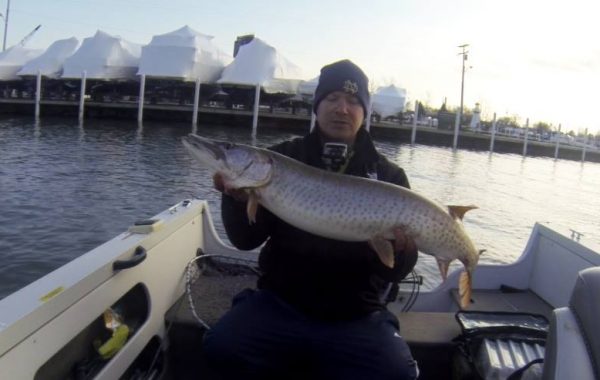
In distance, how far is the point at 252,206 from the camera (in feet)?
9.89

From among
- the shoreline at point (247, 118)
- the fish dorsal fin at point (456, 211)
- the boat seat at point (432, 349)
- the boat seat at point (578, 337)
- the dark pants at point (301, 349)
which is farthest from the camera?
the shoreline at point (247, 118)

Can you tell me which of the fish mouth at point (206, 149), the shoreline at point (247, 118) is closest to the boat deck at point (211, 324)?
the fish mouth at point (206, 149)

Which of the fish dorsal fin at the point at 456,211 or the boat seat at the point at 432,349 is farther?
the boat seat at the point at 432,349

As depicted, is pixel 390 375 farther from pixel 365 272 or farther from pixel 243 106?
pixel 243 106

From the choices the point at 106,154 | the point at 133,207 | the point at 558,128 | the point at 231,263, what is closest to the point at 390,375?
the point at 231,263

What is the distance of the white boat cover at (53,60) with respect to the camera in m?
47.1

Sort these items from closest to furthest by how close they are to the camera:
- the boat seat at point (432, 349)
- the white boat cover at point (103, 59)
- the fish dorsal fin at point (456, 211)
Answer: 1. the fish dorsal fin at point (456, 211)
2. the boat seat at point (432, 349)
3. the white boat cover at point (103, 59)

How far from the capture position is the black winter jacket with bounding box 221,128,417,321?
306 centimetres

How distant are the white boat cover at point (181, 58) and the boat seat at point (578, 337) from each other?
4457 centimetres

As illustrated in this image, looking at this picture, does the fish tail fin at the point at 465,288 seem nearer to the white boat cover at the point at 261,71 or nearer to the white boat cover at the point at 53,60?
the white boat cover at the point at 261,71

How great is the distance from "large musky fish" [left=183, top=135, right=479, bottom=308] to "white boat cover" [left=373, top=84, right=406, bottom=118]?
48.7 meters

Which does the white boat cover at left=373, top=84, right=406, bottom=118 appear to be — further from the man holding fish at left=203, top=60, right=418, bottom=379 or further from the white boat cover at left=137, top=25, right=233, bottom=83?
the man holding fish at left=203, top=60, right=418, bottom=379

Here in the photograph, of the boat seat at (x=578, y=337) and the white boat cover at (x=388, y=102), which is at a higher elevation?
the white boat cover at (x=388, y=102)

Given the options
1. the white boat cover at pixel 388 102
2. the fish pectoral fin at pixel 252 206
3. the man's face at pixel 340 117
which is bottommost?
the fish pectoral fin at pixel 252 206
